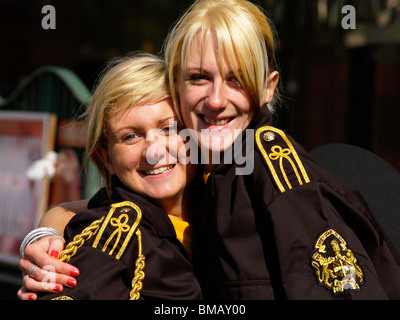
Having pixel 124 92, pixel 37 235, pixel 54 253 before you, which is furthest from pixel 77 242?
pixel 124 92

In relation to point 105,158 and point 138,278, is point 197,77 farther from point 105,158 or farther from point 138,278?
point 138,278

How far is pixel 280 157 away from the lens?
6.65 ft

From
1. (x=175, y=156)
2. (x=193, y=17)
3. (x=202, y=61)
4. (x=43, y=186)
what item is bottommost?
(x=43, y=186)

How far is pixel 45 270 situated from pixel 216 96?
0.82 m

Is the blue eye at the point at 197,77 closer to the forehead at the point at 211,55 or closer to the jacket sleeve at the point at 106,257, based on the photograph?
the forehead at the point at 211,55

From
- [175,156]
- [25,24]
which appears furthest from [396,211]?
[25,24]

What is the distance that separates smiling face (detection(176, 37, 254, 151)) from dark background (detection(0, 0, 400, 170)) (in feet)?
9.16

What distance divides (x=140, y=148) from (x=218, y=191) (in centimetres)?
37

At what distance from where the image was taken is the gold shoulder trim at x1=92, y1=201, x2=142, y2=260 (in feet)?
6.61

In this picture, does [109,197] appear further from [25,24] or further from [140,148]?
[25,24]

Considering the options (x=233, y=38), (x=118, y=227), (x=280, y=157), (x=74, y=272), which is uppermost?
(x=233, y=38)

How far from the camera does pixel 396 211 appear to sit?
2406 millimetres

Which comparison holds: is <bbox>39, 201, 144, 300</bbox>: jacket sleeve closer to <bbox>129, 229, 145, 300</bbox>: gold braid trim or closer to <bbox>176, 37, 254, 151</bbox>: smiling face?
<bbox>129, 229, 145, 300</bbox>: gold braid trim
